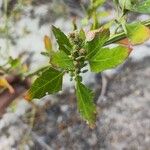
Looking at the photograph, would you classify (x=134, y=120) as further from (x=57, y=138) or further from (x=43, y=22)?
(x=43, y=22)

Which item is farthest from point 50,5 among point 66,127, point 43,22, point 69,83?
point 66,127

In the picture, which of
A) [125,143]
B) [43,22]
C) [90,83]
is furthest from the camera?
[43,22]

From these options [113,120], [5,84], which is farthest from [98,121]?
[5,84]

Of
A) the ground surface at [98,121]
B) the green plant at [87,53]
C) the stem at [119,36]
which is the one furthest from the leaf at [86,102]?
the ground surface at [98,121]

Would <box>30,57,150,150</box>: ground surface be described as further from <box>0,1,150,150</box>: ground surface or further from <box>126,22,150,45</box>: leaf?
<box>126,22,150,45</box>: leaf

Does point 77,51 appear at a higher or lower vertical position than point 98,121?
higher

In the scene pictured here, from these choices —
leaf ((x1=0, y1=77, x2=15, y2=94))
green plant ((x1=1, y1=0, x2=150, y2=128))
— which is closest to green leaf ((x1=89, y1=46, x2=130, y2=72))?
green plant ((x1=1, y1=0, x2=150, y2=128))

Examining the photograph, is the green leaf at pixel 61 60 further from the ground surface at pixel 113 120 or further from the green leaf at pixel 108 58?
the ground surface at pixel 113 120

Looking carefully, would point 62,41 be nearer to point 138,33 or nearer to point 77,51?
point 77,51
